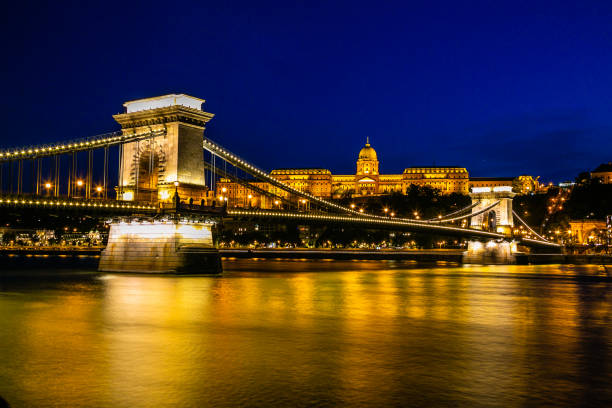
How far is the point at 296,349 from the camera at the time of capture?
16.4m

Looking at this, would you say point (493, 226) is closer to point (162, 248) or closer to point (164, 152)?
point (164, 152)

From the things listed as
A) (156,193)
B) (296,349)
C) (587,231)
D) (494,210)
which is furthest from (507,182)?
(296,349)

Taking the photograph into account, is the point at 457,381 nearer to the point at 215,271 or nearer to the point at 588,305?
the point at 588,305

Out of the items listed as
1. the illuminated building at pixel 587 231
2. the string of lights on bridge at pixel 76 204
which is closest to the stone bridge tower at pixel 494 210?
the illuminated building at pixel 587 231

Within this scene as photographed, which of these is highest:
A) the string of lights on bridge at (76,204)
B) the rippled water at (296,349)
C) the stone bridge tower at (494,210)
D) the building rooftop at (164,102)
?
the building rooftop at (164,102)

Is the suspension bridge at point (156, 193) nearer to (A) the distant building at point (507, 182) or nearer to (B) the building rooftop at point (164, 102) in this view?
(B) the building rooftop at point (164, 102)

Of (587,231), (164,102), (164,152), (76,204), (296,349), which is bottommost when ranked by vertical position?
(296,349)

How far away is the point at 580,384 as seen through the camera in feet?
41.7

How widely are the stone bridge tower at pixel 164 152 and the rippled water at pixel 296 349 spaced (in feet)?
34.4

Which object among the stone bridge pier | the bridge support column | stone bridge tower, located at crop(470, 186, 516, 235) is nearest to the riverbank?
the stone bridge pier

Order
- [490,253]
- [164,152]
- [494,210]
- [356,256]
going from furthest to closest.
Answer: [356,256]
[494,210]
[490,253]
[164,152]

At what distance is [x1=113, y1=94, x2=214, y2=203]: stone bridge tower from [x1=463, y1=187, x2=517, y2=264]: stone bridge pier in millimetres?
43736

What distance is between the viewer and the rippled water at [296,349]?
11680 mm

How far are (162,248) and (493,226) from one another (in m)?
54.2
